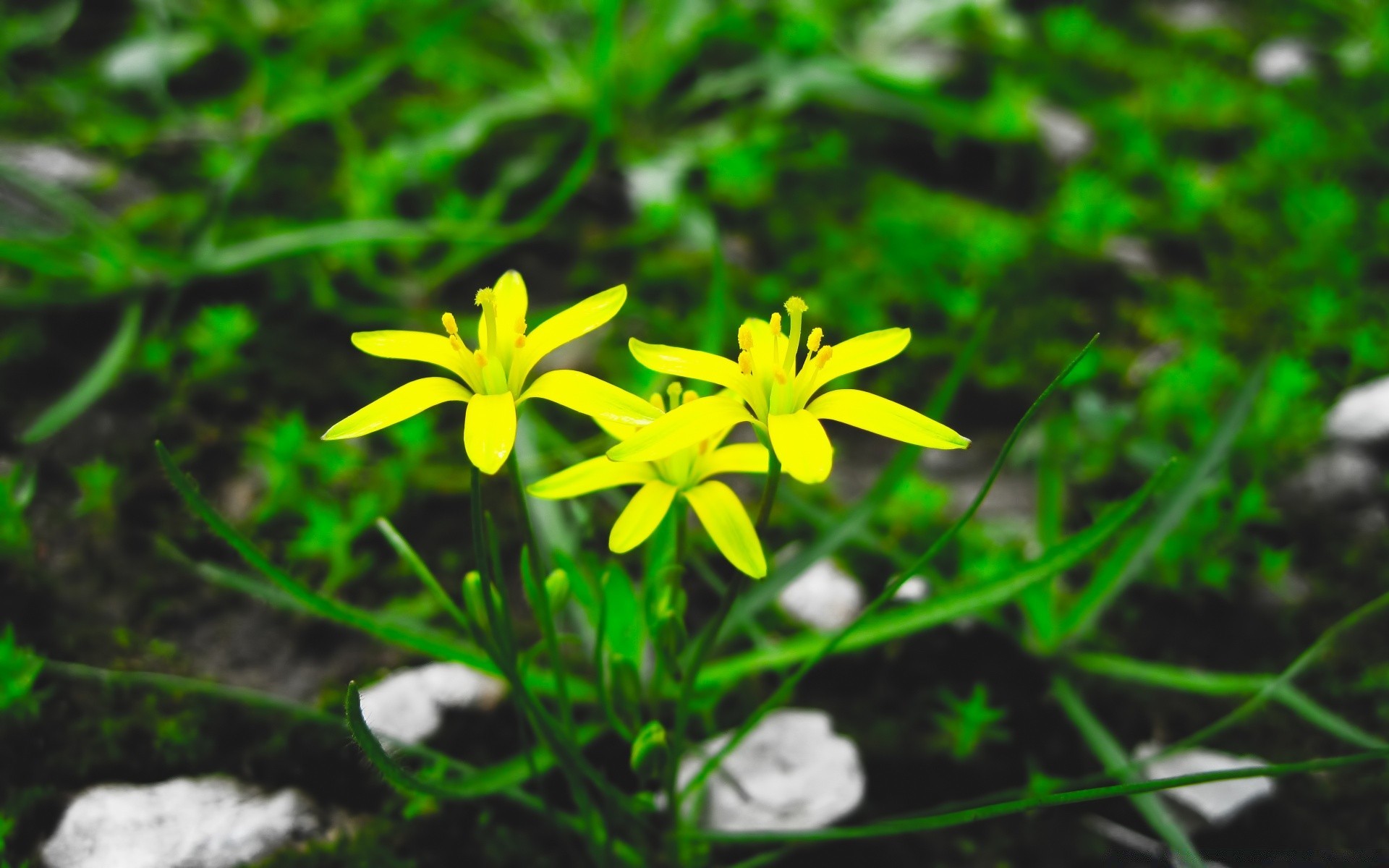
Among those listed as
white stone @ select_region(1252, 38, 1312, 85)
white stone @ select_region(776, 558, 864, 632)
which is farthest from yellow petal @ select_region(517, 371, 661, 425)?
Answer: white stone @ select_region(1252, 38, 1312, 85)

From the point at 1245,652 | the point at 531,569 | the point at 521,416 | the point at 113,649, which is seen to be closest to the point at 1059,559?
the point at 1245,652

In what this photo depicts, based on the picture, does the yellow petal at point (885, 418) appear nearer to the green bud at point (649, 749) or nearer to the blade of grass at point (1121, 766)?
the green bud at point (649, 749)

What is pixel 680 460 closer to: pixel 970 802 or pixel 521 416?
pixel 970 802

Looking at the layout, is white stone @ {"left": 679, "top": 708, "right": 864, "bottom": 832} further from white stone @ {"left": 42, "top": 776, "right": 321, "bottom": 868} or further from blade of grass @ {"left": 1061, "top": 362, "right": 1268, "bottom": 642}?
white stone @ {"left": 42, "top": 776, "right": 321, "bottom": 868}

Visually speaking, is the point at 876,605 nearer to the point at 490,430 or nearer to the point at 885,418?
the point at 885,418

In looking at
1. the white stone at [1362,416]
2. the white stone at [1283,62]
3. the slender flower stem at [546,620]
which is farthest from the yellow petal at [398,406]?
the white stone at [1283,62]

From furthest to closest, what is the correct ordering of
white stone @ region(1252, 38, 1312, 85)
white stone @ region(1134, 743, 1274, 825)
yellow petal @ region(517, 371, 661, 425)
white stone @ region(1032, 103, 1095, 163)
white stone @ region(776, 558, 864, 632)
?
1. white stone @ region(1252, 38, 1312, 85)
2. white stone @ region(1032, 103, 1095, 163)
3. white stone @ region(776, 558, 864, 632)
4. white stone @ region(1134, 743, 1274, 825)
5. yellow petal @ region(517, 371, 661, 425)
